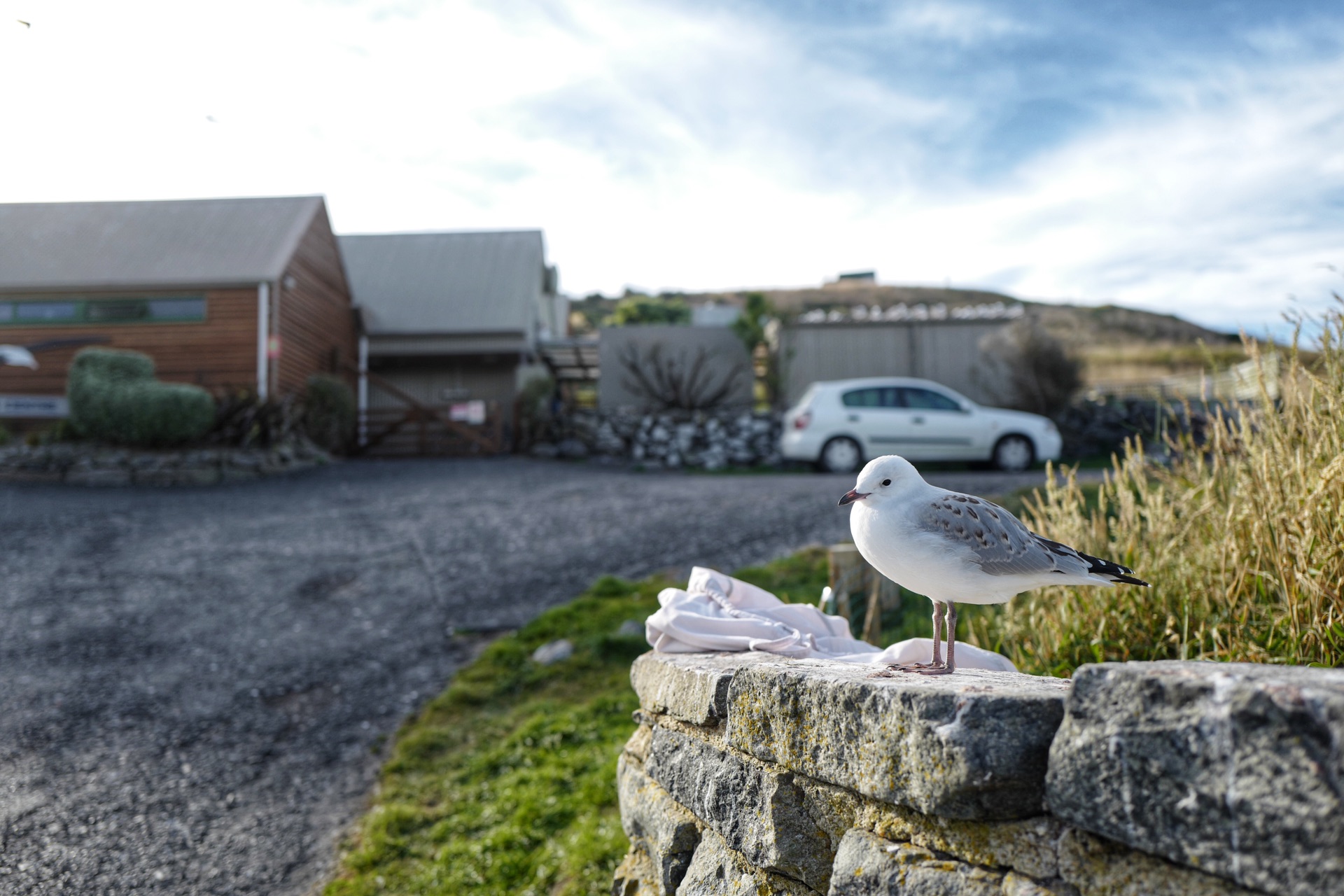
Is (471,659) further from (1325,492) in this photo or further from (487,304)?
(487,304)

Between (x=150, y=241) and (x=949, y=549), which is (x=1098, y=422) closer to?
(x=949, y=549)

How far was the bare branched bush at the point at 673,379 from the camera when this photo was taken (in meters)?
17.3

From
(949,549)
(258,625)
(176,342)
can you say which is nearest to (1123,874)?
(949,549)

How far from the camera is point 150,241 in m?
17.3

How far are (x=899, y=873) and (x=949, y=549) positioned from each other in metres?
0.78

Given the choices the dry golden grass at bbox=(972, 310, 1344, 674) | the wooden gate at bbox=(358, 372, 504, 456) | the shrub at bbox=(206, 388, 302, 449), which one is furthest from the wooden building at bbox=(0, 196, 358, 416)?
the dry golden grass at bbox=(972, 310, 1344, 674)

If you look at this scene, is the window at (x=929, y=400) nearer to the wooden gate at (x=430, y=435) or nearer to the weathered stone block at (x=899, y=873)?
the wooden gate at (x=430, y=435)

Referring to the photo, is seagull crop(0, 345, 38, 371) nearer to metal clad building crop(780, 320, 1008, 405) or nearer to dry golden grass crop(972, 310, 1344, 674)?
metal clad building crop(780, 320, 1008, 405)

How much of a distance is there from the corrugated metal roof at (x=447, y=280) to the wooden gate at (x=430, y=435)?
302 cm

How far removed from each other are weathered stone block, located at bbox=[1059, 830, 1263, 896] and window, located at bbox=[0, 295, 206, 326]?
59.6 feet

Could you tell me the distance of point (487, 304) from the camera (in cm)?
2097

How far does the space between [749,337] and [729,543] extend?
9.73 m

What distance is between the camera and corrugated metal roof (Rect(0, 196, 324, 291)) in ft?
53.3

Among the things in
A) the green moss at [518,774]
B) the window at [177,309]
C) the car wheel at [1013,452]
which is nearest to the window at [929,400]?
the car wheel at [1013,452]
